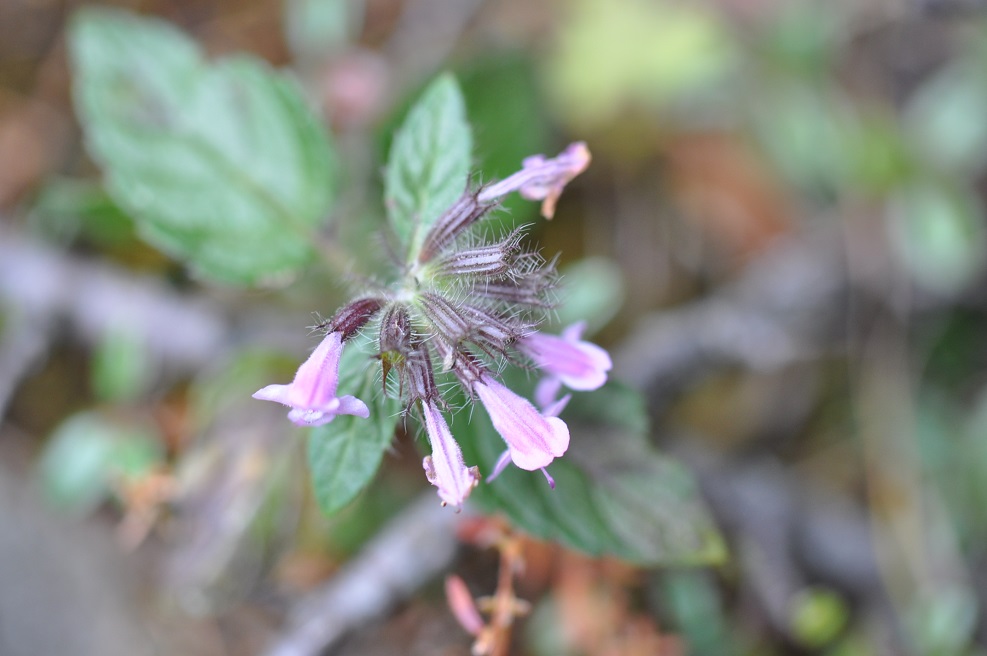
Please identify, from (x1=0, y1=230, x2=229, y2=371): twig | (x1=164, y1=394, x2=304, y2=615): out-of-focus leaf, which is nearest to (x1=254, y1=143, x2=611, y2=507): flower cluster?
(x1=164, y1=394, x2=304, y2=615): out-of-focus leaf

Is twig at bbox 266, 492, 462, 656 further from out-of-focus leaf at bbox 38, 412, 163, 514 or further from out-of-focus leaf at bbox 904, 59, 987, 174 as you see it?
out-of-focus leaf at bbox 904, 59, 987, 174

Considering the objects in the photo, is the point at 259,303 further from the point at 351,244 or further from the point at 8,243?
the point at 8,243

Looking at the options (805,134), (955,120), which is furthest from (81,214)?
(955,120)

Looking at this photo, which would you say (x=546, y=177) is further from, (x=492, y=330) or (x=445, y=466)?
(x=445, y=466)

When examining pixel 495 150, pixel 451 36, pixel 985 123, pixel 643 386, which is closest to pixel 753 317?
pixel 643 386

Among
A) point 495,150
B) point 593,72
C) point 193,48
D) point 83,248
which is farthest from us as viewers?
point 593,72

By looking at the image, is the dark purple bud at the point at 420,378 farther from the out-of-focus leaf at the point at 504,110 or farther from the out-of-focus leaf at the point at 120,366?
the out-of-focus leaf at the point at 120,366
